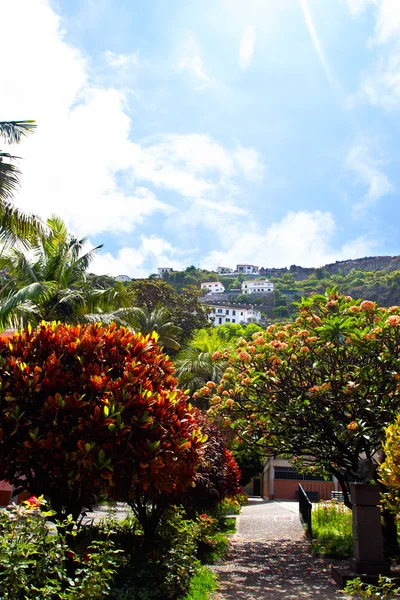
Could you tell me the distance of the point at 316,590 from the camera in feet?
24.0

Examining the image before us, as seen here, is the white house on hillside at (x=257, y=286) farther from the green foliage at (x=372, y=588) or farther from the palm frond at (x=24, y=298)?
the green foliage at (x=372, y=588)

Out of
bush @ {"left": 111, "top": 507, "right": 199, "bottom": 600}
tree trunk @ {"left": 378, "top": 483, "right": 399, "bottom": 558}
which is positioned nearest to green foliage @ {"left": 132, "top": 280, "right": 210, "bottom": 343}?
tree trunk @ {"left": 378, "top": 483, "right": 399, "bottom": 558}

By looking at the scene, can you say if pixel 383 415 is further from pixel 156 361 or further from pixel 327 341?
pixel 156 361

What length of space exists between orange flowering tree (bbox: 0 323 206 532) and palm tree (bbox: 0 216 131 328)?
28.8 feet

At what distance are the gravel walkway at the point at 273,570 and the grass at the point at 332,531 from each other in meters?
0.33

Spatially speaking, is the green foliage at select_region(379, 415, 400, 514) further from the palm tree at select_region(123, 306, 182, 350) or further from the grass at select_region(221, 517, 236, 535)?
the palm tree at select_region(123, 306, 182, 350)

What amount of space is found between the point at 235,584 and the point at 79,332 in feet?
16.3

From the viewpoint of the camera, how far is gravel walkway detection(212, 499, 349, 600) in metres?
7.11

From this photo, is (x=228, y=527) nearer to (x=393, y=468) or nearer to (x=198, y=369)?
(x=198, y=369)

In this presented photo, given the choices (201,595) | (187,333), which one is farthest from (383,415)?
(187,333)

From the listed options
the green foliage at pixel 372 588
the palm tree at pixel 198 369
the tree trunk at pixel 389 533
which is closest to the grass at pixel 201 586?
the green foliage at pixel 372 588

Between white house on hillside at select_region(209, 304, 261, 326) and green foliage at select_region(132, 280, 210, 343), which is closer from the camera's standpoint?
green foliage at select_region(132, 280, 210, 343)

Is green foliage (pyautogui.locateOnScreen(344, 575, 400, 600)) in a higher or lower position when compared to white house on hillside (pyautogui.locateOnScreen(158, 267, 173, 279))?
lower

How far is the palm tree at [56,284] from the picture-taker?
14617mm
